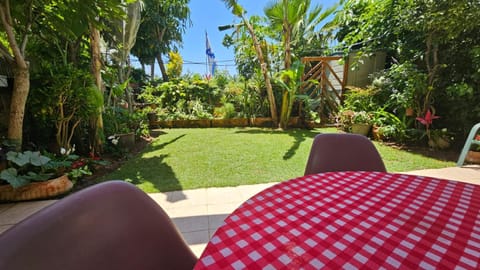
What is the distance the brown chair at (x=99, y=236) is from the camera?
461 mm

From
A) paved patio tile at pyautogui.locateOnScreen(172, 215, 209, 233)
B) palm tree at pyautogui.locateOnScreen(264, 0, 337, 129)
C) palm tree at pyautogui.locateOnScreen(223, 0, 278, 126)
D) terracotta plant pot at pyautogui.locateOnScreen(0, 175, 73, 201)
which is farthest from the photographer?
palm tree at pyautogui.locateOnScreen(223, 0, 278, 126)

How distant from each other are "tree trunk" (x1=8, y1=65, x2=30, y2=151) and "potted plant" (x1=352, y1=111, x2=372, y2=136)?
5.57 metres

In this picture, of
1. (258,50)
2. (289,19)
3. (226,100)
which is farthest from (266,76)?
(226,100)

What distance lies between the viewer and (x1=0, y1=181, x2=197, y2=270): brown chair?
46 cm

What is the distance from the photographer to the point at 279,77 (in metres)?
6.11

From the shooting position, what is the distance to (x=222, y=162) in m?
3.39

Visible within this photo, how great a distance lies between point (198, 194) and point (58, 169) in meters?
1.68

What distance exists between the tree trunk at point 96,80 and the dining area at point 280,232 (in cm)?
319

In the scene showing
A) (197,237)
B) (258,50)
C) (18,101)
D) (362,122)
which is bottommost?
(197,237)

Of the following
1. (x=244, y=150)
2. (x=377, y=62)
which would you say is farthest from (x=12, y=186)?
(x=377, y=62)

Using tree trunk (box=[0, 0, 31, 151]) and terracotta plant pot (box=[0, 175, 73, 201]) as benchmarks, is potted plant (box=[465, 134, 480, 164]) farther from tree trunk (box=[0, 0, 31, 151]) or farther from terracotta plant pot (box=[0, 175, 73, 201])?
tree trunk (box=[0, 0, 31, 151])

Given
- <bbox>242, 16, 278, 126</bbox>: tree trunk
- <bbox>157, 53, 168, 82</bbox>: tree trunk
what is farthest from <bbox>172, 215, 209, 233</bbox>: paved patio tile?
<bbox>157, 53, 168, 82</bbox>: tree trunk

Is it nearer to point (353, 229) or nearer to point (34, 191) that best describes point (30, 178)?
point (34, 191)

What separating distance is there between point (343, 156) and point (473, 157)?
11.0 ft
